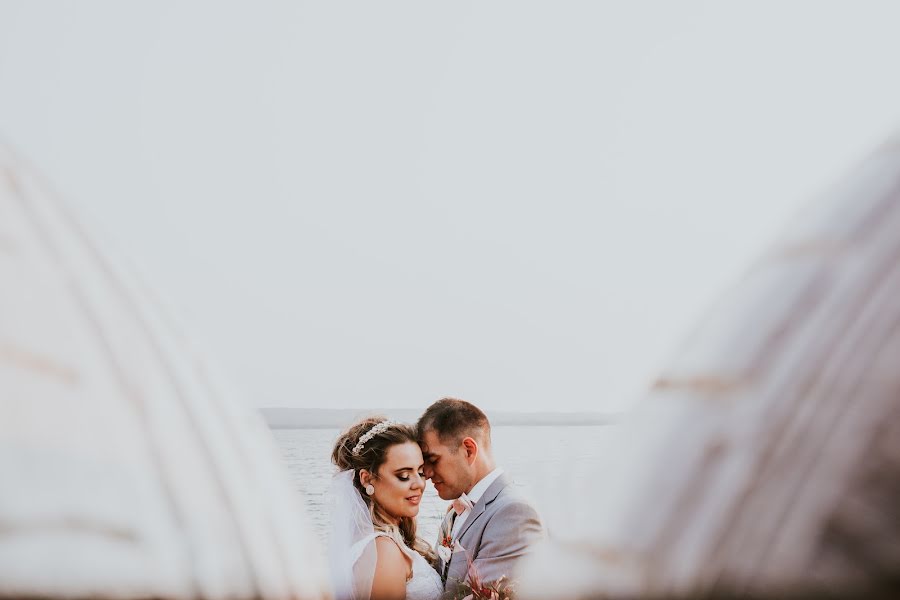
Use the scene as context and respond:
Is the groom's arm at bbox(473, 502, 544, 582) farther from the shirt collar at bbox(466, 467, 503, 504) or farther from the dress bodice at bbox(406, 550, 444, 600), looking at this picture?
the dress bodice at bbox(406, 550, 444, 600)

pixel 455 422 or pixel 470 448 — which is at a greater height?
pixel 455 422

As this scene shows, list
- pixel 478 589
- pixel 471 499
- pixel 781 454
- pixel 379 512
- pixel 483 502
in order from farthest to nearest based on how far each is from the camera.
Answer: pixel 379 512 < pixel 471 499 < pixel 483 502 < pixel 478 589 < pixel 781 454

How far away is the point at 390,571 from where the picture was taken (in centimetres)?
525

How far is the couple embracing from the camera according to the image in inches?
208

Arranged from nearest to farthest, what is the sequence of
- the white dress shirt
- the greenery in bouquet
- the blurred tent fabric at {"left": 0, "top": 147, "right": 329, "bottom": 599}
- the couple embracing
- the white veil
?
1. the blurred tent fabric at {"left": 0, "top": 147, "right": 329, "bottom": 599}
2. the greenery in bouquet
3. the white veil
4. the couple embracing
5. the white dress shirt

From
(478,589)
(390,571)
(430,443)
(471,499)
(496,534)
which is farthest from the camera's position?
(430,443)

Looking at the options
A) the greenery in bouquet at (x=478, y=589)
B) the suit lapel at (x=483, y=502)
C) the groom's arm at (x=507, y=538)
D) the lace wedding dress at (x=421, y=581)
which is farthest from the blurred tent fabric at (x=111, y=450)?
the suit lapel at (x=483, y=502)

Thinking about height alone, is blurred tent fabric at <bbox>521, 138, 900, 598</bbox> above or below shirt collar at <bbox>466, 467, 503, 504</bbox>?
above

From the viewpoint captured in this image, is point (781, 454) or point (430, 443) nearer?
point (781, 454)

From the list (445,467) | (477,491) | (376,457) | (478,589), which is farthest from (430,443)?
(478,589)

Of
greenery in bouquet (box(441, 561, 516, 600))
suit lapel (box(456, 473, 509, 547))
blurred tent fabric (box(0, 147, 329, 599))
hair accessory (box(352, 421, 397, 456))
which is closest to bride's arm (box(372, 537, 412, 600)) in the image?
greenery in bouquet (box(441, 561, 516, 600))

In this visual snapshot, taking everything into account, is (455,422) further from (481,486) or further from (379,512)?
(379,512)

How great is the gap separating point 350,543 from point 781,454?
541 cm

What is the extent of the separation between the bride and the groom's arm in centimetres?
53
